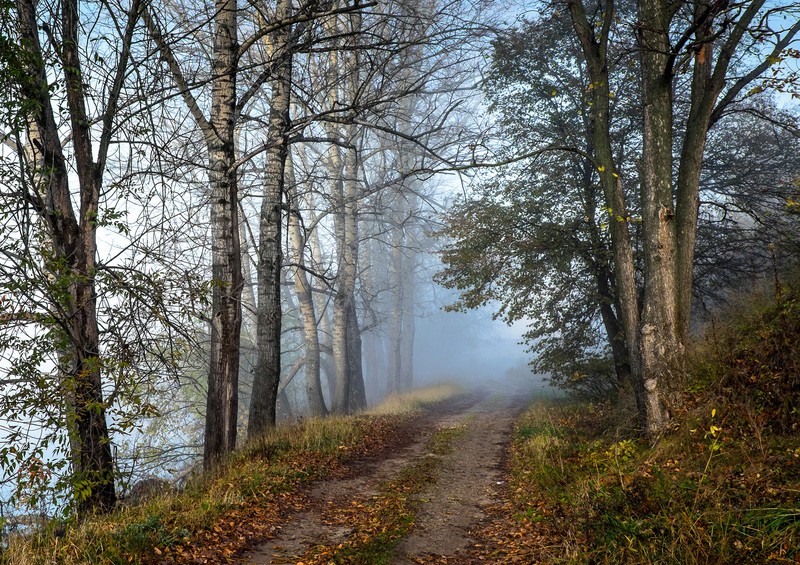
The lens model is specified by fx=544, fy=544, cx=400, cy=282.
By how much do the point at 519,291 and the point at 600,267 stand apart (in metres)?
2.03

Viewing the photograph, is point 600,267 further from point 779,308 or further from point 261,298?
point 261,298

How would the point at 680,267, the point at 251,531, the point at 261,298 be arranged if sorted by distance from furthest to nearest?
1. the point at 261,298
2. the point at 680,267
3. the point at 251,531

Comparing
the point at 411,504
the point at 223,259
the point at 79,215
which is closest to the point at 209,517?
the point at 411,504

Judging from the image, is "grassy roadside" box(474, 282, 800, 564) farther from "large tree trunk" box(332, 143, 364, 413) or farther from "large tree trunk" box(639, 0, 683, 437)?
"large tree trunk" box(332, 143, 364, 413)

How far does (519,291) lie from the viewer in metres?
13.9

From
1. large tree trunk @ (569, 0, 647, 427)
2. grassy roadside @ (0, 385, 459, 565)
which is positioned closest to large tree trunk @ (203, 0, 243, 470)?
grassy roadside @ (0, 385, 459, 565)

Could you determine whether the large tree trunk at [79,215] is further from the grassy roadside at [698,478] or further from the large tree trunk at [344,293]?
the large tree trunk at [344,293]

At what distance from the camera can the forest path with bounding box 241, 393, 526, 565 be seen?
17.0 feet

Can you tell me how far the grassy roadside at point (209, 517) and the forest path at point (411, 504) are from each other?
30cm

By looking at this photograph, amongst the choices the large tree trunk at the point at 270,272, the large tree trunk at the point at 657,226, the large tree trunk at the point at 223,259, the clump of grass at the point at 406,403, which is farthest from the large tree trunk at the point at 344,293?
the large tree trunk at the point at 657,226

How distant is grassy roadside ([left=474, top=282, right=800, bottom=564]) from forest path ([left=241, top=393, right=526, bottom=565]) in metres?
0.44

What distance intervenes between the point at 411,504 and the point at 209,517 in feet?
7.94

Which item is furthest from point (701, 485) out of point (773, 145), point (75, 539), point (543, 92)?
point (773, 145)

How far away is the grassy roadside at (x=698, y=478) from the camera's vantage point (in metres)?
3.99
